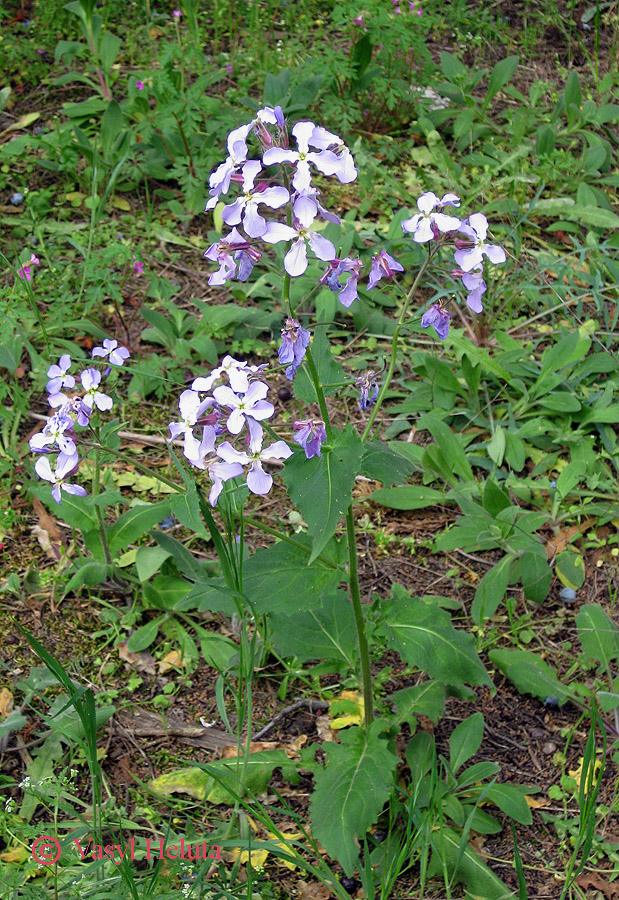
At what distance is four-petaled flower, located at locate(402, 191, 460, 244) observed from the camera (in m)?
1.92

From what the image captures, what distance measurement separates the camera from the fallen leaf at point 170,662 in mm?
2787

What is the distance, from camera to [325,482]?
75.3 inches

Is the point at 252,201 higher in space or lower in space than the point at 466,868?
higher

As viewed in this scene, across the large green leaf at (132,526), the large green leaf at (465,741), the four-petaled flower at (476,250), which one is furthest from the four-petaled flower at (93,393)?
the large green leaf at (465,741)

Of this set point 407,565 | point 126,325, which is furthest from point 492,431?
point 126,325

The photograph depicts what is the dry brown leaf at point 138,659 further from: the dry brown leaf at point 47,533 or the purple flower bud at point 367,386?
the purple flower bud at point 367,386

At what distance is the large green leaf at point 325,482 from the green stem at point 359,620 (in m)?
0.14

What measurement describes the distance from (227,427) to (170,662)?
1.24 meters

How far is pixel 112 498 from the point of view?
278cm

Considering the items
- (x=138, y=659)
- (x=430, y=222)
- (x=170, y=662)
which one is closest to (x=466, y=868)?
(x=170, y=662)

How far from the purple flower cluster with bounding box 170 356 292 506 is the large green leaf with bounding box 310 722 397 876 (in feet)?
2.91

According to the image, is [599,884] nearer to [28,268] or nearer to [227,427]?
[227,427]

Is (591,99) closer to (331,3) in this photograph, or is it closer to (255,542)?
(331,3)

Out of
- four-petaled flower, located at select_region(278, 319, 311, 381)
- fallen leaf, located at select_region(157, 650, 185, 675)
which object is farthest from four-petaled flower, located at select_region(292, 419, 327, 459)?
fallen leaf, located at select_region(157, 650, 185, 675)
